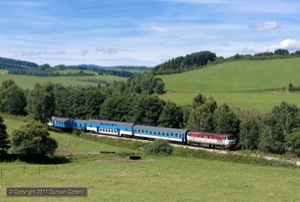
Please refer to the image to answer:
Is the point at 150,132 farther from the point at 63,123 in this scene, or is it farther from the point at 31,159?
the point at 31,159

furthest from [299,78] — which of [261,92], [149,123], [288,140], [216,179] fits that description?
[216,179]

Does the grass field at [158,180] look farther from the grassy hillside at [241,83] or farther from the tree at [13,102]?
the tree at [13,102]

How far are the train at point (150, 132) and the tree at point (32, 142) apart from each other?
2685 centimetres

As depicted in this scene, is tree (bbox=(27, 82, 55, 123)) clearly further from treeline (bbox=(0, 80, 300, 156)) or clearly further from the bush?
the bush

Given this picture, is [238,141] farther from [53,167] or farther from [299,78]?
[299,78]

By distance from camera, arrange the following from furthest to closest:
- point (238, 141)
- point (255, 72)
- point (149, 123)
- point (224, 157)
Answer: point (255, 72)
point (149, 123)
point (238, 141)
point (224, 157)

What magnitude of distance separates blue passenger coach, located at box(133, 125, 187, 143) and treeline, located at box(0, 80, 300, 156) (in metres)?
5.60

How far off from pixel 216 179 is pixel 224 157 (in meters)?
21.0

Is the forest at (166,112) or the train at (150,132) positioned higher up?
the forest at (166,112)

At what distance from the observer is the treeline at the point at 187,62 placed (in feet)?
565

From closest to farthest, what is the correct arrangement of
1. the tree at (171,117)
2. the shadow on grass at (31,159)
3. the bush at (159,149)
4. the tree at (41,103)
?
the shadow on grass at (31,159) < the bush at (159,149) < the tree at (171,117) < the tree at (41,103)

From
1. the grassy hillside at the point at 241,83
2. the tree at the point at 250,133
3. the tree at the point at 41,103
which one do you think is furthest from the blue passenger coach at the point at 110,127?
the grassy hillside at the point at 241,83

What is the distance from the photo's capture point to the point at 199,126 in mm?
75438

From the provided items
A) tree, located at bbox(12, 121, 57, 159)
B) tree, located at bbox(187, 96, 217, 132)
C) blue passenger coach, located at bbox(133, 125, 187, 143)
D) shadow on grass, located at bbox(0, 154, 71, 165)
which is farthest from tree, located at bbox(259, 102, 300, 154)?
tree, located at bbox(12, 121, 57, 159)
